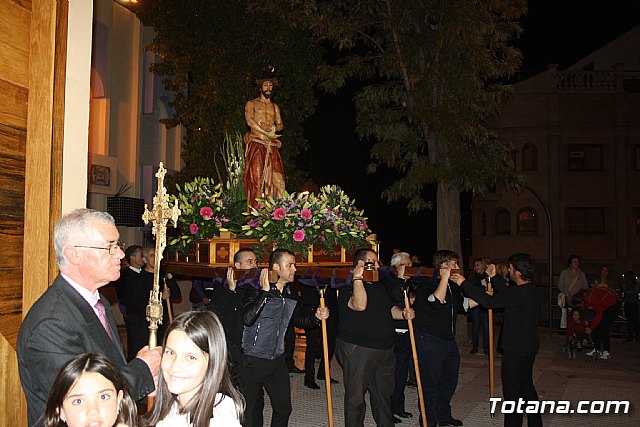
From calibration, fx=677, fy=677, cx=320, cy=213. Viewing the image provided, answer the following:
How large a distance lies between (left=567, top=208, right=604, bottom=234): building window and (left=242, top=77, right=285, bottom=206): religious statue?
1025 inches

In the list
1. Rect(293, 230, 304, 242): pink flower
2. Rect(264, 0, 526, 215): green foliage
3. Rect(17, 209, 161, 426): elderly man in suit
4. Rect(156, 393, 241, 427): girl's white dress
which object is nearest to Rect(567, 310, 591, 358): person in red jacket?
Rect(264, 0, 526, 215): green foliage

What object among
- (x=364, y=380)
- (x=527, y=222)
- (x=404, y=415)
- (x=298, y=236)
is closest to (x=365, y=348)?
(x=364, y=380)

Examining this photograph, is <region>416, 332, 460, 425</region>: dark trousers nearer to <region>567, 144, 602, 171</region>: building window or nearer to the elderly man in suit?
the elderly man in suit

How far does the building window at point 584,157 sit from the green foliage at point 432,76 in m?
19.7

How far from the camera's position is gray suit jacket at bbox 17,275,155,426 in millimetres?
3131

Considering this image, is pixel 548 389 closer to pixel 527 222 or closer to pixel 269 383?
pixel 269 383

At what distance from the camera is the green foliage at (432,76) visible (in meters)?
15.0

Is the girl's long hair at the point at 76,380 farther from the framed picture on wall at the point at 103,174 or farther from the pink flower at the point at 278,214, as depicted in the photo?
the framed picture on wall at the point at 103,174

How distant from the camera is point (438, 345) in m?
8.13

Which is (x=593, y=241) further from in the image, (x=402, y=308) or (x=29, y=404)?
(x=29, y=404)

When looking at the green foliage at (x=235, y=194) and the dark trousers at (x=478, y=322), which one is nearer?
the green foliage at (x=235, y=194)

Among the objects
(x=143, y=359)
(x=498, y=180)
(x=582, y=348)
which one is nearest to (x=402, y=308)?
(x=143, y=359)

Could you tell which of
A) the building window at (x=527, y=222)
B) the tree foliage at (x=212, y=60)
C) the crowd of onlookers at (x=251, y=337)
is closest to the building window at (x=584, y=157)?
the building window at (x=527, y=222)

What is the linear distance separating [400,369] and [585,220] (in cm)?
2793
